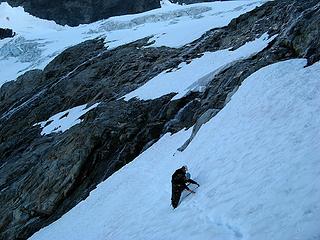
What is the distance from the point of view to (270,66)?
2141 cm

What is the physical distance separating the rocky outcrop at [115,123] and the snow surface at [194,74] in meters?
0.97

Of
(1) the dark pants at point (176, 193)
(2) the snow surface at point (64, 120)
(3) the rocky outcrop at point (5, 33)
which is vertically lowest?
(2) the snow surface at point (64, 120)

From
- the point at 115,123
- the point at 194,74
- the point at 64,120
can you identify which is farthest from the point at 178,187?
the point at 64,120

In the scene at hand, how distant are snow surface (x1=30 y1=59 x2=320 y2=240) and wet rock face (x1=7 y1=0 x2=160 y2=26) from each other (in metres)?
90.1

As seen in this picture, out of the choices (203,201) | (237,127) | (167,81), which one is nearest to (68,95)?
(167,81)

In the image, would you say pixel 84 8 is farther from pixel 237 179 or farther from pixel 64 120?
pixel 237 179

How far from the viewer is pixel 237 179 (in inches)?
490

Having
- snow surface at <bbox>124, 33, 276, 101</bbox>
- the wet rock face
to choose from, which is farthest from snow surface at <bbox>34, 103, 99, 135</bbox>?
the wet rock face

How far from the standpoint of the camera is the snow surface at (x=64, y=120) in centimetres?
3372

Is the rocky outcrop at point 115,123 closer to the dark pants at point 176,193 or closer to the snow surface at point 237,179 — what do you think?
the snow surface at point 237,179

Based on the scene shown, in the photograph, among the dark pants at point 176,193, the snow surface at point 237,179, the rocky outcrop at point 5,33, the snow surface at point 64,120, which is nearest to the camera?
the snow surface at point 237,179

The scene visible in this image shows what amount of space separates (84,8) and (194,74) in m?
86.4

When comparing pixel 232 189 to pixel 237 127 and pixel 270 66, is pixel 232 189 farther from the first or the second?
pixel 270 66

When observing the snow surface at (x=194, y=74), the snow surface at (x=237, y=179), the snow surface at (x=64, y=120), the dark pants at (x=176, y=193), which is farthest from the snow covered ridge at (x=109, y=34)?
the dark pants at (x=176, y=193)
